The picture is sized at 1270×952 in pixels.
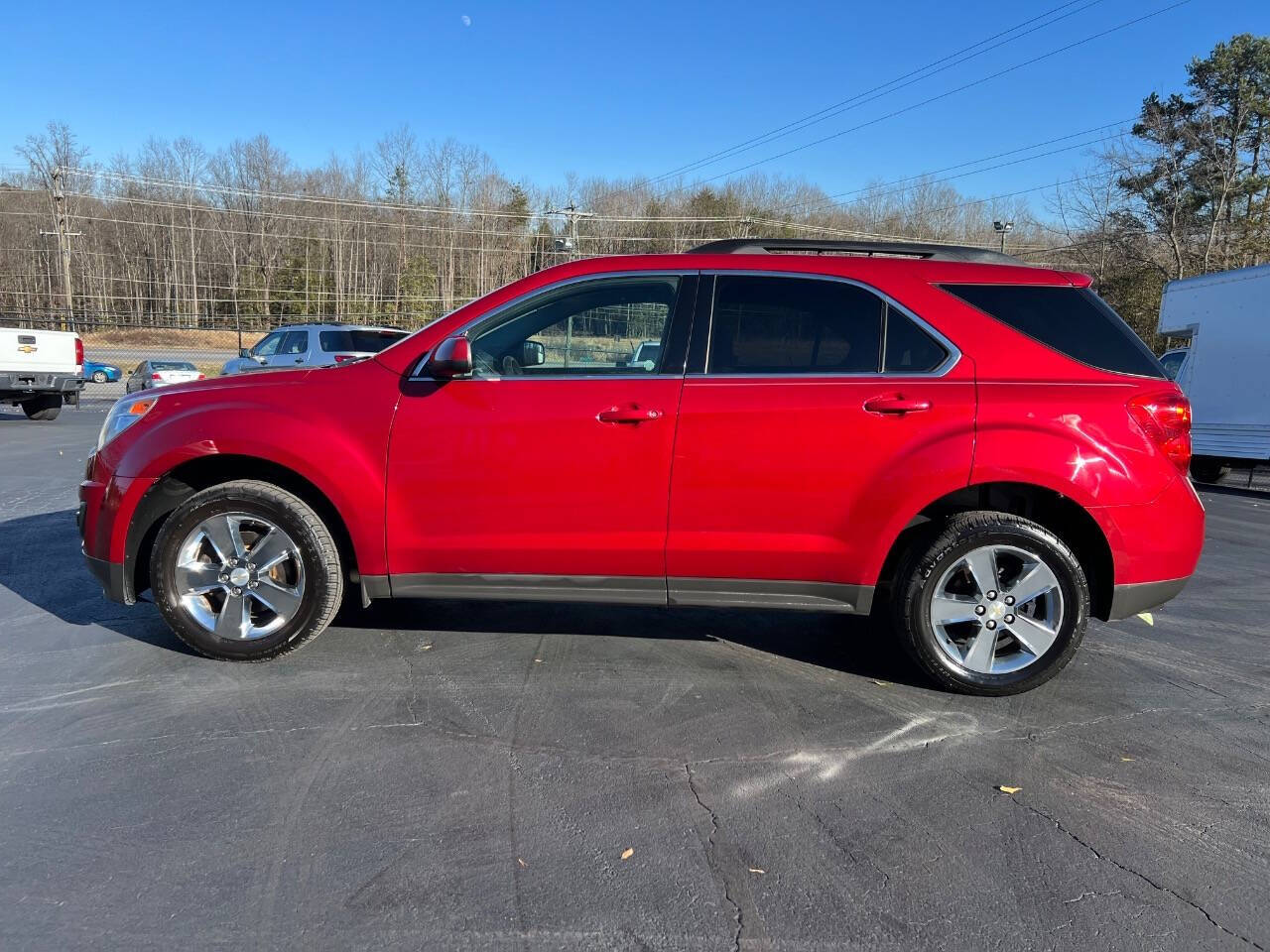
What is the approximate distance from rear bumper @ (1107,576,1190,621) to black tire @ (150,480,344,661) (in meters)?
3.48

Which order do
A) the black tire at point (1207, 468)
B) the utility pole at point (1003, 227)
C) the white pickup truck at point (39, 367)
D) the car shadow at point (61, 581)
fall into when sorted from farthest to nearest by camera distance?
the utility pole at point (1003, 227)
the white pickup truck at point (39, 367)
the black tire at point (1207, 468)
the car shadow at point (61, 581)

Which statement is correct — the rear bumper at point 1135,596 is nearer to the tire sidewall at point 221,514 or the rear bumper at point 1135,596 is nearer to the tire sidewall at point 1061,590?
the tire sidewall at point 1061,590

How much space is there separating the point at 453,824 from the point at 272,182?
57279 millimetres

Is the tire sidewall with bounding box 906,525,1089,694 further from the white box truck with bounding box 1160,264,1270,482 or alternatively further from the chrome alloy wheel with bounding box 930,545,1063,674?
the white box truck with bounding box 1160,264,1270,482

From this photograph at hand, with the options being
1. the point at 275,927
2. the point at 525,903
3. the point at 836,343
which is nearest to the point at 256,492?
the point at 275,927

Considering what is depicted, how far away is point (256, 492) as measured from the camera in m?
3.69

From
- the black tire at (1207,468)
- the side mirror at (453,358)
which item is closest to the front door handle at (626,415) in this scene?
the side mirror at (453,358)

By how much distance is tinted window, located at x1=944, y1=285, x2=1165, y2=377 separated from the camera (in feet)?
11.6

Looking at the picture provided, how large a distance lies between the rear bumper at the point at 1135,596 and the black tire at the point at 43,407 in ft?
57.0

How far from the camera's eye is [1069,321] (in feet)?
11.8

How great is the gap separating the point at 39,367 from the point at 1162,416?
16863mm

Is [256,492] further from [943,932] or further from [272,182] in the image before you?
[272,182]

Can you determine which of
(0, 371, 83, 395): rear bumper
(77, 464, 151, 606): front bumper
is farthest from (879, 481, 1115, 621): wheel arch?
(0, 371, 83, 395): rear bumper

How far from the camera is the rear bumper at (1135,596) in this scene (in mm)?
3543
